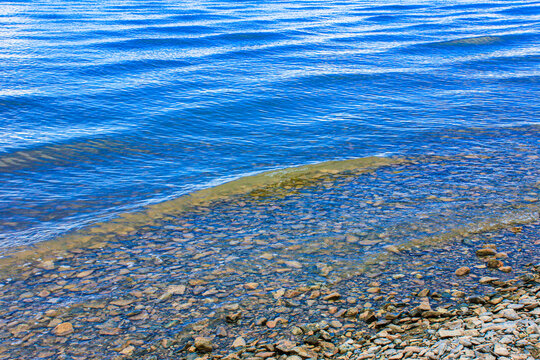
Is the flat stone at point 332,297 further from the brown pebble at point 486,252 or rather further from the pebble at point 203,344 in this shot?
the brown pebble at point 486,252

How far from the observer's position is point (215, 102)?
1506 centimetres

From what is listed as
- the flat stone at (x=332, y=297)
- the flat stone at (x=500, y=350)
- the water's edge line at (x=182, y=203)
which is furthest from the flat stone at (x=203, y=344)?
the water's edge line at (x=182, y=203)

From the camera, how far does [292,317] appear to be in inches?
201

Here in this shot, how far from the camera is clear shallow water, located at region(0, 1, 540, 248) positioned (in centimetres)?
991

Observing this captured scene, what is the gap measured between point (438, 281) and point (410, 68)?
617 inches

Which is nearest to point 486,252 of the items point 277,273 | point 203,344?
point 277,273

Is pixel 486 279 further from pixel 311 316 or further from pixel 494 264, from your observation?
pixel 311 316

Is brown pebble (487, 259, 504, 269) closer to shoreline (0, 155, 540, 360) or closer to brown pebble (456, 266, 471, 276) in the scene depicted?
shoreline (0, 155, 540, 360)

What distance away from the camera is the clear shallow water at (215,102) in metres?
9.91

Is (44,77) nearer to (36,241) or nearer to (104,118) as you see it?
(104,118)

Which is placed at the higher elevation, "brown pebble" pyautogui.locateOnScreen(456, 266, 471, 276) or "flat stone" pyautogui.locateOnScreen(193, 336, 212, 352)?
"brown pebble" pyautogui.locateOnScreen(456, 266, 471, 276)

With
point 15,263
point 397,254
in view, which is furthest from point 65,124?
point 397,254

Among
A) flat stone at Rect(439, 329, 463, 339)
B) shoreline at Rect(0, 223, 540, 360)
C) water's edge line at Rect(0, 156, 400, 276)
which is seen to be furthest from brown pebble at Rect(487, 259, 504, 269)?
water's edge line at Rect(0, 156, 400, 276)

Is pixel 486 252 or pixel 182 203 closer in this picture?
pixel 486 252
